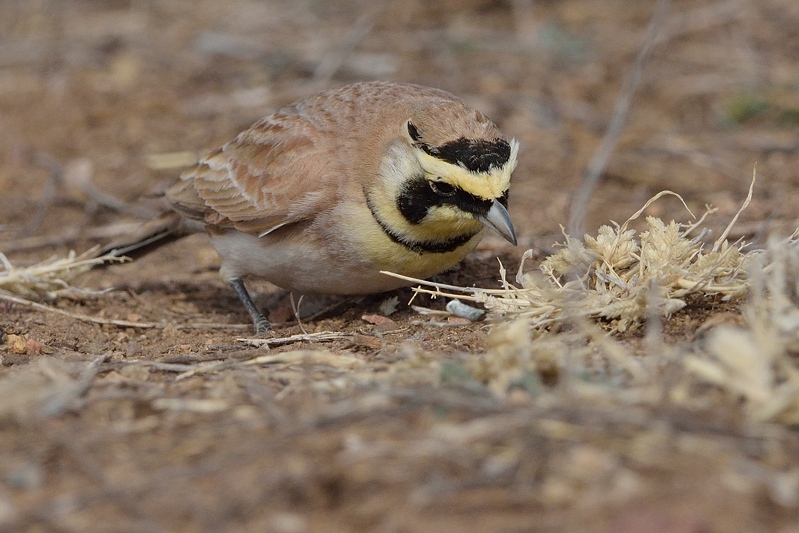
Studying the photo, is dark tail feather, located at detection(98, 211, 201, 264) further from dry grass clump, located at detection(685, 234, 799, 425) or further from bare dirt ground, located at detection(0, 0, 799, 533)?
dry grass clump, located at detection(685, 234, 799, 425)

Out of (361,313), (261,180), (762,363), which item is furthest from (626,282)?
(261,180)

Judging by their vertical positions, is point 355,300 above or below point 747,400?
below

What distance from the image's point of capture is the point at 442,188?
5121 millimetres

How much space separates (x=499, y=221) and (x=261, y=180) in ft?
5.77

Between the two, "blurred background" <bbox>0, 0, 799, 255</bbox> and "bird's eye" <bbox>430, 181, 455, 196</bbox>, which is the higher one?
"bird's eye" <bbox>430, 181, 455, 196</bbox>

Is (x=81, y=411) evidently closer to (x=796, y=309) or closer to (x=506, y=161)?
(x=506, y=161)

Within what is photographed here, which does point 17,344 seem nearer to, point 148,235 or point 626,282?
point 148,235

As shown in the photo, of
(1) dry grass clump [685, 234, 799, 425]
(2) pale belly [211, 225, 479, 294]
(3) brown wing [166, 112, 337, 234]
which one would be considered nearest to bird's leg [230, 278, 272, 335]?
(2) pale belly [211, 225, 479, 294]

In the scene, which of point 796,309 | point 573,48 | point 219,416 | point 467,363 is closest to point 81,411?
point 219,416

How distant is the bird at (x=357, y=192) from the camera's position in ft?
16.7

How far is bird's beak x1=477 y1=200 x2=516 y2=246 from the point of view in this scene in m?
4.96

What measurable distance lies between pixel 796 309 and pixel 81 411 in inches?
114

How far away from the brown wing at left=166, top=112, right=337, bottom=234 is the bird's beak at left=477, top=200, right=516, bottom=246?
3.50 ft

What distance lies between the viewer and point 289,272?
5.84 m
